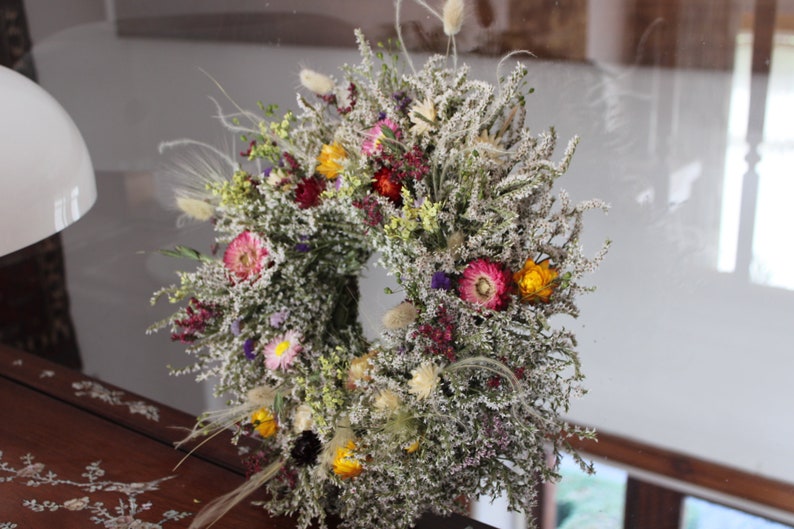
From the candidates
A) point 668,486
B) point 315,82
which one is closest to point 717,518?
point 668,486

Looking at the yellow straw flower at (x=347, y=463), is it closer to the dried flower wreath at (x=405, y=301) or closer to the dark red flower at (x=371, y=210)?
the dried flower wreath at (x=405, y=301)

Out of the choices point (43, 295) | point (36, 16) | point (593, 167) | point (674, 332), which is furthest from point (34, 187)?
point (43, 295)

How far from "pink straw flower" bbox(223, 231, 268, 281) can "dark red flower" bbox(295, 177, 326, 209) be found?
0.30 ft

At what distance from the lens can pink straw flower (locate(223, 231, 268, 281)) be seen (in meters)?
1.32

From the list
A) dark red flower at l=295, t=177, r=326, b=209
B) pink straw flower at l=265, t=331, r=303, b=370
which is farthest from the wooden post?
dark red flower at l=295, t=177, r=326, b=209

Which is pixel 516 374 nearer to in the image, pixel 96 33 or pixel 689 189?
pixel 689 189

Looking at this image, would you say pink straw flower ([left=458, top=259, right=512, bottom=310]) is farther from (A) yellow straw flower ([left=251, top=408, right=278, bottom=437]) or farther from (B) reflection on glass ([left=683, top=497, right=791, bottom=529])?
(B) reflection on glass ([left=683, top=497, right=791, bottom=529])

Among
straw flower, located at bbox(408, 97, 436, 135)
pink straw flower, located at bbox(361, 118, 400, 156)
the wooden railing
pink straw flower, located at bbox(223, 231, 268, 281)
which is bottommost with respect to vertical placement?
the wooden railing

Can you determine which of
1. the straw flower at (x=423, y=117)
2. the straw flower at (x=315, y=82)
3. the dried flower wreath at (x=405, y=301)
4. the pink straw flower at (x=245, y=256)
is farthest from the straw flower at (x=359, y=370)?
the straw flower at (x=315, y=82)

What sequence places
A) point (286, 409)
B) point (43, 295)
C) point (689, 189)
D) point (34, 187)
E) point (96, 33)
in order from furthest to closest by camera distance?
point (43, 295) → point (96, 33) → point (689, 189) → point (286, 409) → point (34, 187)

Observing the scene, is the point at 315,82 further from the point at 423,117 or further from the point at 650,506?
the point at 650,506

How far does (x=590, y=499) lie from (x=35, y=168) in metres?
1.18

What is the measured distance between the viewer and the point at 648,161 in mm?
1472

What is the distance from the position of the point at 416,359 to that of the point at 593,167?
58cm
